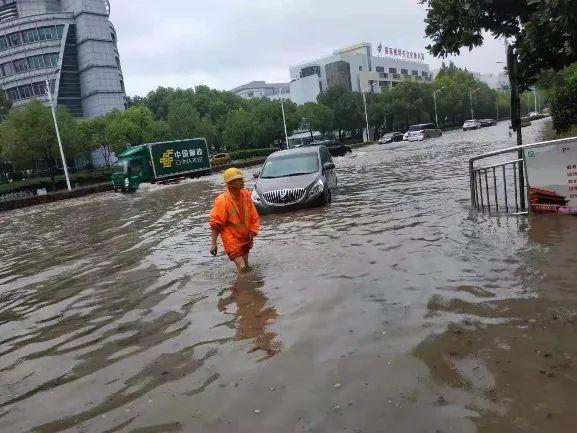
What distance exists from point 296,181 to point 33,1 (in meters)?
87.5

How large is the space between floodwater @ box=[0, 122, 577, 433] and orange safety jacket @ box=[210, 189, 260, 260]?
46 centimetres

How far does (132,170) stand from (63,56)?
57048mm

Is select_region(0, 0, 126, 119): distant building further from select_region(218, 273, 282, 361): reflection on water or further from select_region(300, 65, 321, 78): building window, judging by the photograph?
select_region(218, 273, 282, 361): reflection on water

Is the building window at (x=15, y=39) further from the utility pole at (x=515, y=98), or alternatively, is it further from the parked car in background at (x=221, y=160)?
the utility pole at (x=515, y=98)

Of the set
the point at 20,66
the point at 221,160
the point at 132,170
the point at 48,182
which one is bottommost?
the point at 221,160

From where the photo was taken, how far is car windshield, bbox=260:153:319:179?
1273cm

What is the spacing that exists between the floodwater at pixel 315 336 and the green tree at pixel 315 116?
193 ft

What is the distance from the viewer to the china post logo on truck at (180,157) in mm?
36031

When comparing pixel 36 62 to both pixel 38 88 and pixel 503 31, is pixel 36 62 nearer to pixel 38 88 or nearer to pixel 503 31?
pixel 38 88

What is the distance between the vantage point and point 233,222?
6.78 meters

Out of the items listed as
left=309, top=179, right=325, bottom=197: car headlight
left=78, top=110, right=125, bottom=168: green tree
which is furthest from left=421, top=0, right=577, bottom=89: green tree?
left=78, top=110, right=125, bottom=168: green tree

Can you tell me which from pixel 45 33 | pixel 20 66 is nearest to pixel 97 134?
pixel 45 33

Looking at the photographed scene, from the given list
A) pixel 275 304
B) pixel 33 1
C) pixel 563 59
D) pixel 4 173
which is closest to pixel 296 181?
pixel 563 59

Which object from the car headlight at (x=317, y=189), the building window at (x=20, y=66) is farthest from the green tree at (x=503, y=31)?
the building window at (x=20, y=66)
